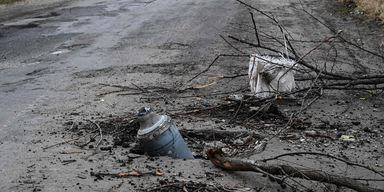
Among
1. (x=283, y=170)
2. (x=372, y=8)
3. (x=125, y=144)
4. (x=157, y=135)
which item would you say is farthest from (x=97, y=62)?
(x=372, y=8)

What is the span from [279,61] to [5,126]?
A: 343cm

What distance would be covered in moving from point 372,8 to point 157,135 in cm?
761

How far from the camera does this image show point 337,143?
3426mm

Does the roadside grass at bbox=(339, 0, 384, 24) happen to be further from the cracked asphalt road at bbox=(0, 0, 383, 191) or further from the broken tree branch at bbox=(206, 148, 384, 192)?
the broken tree branch at bbox=(206, 148, 384, 192)

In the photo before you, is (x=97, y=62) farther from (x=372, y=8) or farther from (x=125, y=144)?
(x=372, y=8)

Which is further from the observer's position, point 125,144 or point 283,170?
point 125,144

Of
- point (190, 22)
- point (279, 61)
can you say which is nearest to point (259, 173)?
point (279, 61)

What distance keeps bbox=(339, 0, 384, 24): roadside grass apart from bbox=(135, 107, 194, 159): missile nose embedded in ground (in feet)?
21.7

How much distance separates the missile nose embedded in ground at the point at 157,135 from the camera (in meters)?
3.19

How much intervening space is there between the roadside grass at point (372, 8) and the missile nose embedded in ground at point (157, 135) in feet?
21.7

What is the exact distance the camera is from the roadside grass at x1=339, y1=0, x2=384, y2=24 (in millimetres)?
8055

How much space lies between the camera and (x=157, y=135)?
318 centimetres

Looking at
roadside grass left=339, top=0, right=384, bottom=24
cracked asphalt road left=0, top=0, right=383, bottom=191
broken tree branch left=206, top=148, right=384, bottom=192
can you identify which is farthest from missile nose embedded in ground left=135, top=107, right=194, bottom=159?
roadside grass left=339, top=0, right=384, bottom=24

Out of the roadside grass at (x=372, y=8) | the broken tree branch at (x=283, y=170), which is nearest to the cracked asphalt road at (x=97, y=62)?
the broken tree branch at (x=283, y=170)
